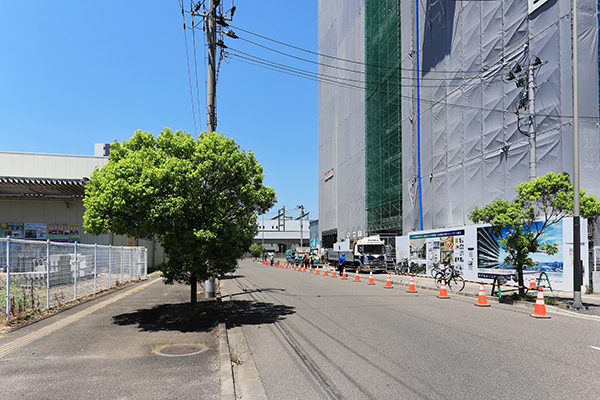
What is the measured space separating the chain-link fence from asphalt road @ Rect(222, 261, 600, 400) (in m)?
5.00

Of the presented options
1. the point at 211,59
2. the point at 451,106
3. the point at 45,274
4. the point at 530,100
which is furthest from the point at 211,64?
the point at 451,106

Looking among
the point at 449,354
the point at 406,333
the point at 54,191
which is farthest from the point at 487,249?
the point at 54,191

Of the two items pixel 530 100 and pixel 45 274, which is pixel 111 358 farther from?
pixel 530 100

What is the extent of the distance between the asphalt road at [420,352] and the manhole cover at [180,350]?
3.15 ft

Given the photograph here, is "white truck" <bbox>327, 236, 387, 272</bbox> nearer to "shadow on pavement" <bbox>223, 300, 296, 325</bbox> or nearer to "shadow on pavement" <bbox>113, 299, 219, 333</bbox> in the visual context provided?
"shadow on pavement" <bbox>223, 300, 296, 325</bbox>

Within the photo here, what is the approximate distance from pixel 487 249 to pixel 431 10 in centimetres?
2049

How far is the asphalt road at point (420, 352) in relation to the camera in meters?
5.61

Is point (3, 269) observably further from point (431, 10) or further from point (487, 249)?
point (431, 10)

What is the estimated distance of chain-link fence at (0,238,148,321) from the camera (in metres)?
9.98

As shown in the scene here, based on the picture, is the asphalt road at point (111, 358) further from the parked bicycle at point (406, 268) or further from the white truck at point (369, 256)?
the white truck at point (369, 256)

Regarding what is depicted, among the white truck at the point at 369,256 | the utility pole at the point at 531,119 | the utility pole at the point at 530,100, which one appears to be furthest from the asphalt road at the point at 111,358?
the white truck at the point at 369,256

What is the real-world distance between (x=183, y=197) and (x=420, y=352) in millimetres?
5510

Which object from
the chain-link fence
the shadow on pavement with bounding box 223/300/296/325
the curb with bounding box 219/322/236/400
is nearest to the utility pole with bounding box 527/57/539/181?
the shadow on pavement with bounding box 223/300/296/325

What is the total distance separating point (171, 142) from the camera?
10211 millimetres
